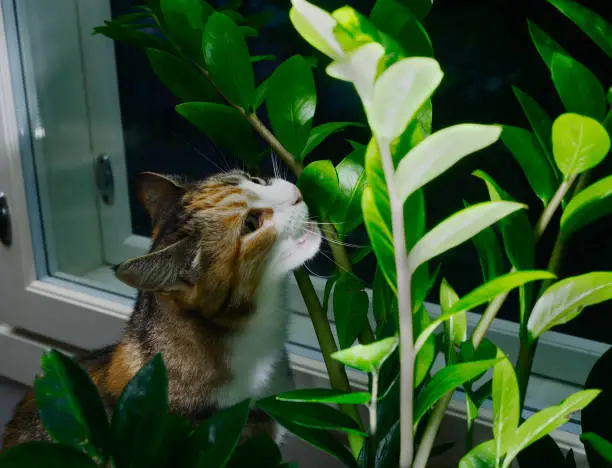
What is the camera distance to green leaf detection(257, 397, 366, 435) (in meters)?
0.41

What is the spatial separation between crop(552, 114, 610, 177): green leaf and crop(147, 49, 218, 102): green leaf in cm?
33

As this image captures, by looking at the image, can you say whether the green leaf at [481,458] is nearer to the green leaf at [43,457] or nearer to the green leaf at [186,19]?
the green leaf at [43,457]

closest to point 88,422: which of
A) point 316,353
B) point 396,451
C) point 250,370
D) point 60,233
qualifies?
point 396,451

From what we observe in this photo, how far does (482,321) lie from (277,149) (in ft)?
0.71

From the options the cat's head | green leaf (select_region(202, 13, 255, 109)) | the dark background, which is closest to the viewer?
green leaf (select_region(202, 13, 255, 109))

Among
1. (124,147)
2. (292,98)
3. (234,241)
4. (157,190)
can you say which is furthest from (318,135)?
(124,147)

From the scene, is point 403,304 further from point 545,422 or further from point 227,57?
point 227,57

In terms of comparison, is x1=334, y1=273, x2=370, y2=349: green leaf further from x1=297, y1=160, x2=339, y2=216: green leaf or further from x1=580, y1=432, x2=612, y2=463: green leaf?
Result: x1=580, y1=432, x2=612, y2=463: green leaf

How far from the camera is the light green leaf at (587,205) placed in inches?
14.0

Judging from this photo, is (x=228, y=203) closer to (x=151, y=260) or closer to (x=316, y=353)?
(x=151, y=260)

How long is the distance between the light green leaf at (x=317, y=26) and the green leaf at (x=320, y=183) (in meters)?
0.20

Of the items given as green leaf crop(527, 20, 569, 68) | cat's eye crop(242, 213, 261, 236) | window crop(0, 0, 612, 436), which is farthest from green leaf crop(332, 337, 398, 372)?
window crop(0, 0, 612, 436)

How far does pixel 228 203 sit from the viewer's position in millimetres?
677

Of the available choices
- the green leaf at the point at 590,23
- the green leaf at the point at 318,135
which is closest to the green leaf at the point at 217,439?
the green leaf at the point at 318,135
